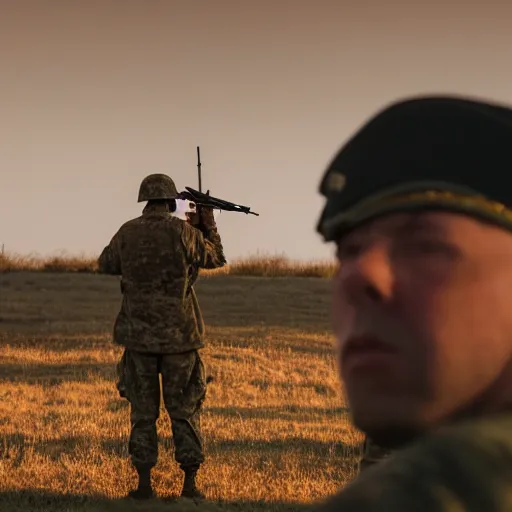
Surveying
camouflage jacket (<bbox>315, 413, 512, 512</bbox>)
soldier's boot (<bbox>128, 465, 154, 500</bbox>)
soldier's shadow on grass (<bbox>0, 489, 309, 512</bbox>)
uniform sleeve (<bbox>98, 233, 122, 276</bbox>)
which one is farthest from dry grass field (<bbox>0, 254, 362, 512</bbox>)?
uniform sleeve (<bbox>98, 233, 122, 276</bbox>)

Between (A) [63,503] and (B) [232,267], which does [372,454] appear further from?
(B) [232,267]

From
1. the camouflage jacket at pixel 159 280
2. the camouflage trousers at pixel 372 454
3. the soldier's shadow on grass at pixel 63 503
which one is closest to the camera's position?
the camouflage trousers at pixel 372 454

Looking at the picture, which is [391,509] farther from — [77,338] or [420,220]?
[77,338]

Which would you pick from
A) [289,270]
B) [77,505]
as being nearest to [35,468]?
[77,505]

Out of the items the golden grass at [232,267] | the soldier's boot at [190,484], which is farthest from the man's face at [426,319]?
the golden grass at [232,267]

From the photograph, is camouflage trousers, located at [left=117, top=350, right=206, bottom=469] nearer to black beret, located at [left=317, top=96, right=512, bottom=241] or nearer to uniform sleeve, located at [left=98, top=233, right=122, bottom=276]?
uniform sleeve, located at [left=98, top=233, right=122, bottom=276]

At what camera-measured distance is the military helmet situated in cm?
652

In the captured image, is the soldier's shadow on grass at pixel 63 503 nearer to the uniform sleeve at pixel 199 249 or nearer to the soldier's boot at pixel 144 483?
the soldier's boot at pixel 144 483

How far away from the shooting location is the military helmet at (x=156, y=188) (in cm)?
652

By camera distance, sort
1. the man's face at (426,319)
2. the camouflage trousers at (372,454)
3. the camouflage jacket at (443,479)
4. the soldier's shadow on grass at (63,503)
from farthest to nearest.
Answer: the soldier's shadow on grass at (63,503) → the camouflage trousers at (372,454) → the man's face at (426,319) → the camouflage jacket at (443,479)

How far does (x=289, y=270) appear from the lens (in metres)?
29.5

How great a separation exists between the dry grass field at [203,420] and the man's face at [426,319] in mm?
203

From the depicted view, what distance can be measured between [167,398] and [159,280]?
2.83 ft

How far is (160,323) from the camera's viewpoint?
6.48 metres
